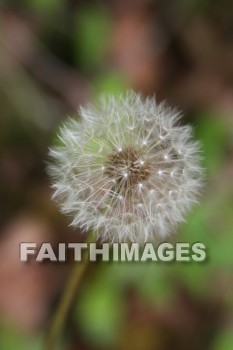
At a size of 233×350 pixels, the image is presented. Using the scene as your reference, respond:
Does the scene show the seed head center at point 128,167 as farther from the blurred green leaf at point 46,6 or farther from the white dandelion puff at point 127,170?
the blurred green leaf at point 46,6

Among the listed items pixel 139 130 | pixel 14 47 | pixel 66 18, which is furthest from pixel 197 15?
pixel 139 130

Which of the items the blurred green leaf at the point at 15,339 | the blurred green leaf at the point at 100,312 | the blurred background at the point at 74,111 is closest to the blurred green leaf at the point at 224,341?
the blurred background at the point at 74,111

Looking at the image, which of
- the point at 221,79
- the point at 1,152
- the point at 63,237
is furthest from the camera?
the point at 221,79

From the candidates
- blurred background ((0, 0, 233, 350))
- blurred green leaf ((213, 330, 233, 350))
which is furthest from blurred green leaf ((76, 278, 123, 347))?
blurred green leaf ((213, 330, 233, 350))

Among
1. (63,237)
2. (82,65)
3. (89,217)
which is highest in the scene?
(82,65)

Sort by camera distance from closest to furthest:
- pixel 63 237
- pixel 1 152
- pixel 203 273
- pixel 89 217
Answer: pixel 89 217 < pixel 203 273 < pixel 63 237 < pixel 1 152

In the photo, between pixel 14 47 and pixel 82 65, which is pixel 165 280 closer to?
pixel 82 65

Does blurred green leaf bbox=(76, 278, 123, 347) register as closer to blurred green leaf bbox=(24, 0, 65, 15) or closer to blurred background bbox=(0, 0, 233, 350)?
blurred background bbox=(0, 0, 233, 350)
